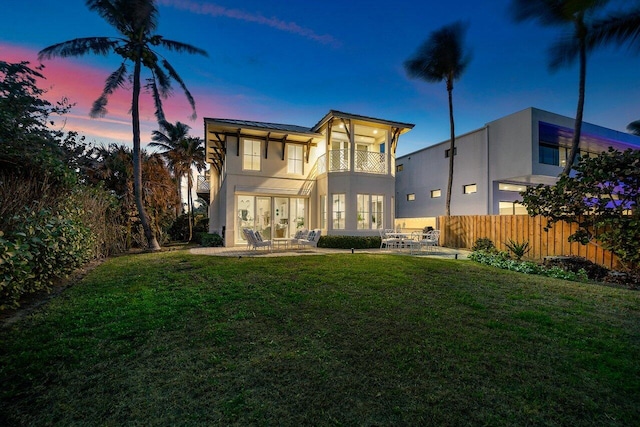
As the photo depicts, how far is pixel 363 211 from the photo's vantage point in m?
13.9

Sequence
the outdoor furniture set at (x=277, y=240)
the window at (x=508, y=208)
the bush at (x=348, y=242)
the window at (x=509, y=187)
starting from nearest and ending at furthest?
1. the outdoor furniture set at (x=277, y=240)
2. the bush at (x=348, y=242)
3. the window at (x=509, y=187)
4. the window at (x=508, y=208)

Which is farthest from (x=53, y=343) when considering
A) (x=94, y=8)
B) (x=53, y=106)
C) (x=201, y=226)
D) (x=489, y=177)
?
(x=489, y=177)

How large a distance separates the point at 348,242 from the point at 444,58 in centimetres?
1287

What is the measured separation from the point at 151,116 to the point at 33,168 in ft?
30.1

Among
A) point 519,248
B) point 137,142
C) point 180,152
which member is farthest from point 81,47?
point 519,248

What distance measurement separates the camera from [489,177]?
61.3ft

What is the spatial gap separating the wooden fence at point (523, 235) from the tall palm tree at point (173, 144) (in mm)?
20104

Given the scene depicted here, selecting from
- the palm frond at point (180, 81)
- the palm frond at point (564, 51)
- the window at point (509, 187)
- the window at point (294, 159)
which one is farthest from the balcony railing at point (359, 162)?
the window at point (509, 187)

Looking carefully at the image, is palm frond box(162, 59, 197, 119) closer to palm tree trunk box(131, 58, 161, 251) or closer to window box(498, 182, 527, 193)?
palm tree trunk box(131, 58, 161, 251)

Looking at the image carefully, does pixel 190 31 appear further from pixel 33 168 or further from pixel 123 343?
pixel 123 343

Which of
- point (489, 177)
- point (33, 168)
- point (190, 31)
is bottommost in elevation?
point (33, 168)

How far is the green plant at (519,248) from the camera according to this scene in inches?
375

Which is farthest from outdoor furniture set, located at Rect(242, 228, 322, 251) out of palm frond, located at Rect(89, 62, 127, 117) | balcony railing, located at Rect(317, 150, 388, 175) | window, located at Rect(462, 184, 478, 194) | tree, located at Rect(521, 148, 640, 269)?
window, located at Rect(462, 184, 478, 194)

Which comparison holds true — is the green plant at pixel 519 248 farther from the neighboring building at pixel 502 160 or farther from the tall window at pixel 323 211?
the tall window at pixel 323 211
